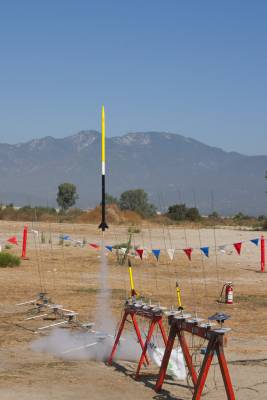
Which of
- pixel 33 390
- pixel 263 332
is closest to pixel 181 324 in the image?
pixel 33 390

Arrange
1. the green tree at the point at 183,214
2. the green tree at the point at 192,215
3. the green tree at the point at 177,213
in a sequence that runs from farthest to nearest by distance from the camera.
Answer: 1. the green tree at the point at 177,213
2. the green tree at the point at 183,214
3. the green tree at the point at 192,215

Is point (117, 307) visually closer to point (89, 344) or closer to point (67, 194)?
point (89, 344)

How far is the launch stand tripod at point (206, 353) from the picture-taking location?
992cm

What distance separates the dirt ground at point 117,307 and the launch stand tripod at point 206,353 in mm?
428

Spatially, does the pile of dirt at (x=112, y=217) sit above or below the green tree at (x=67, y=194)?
below

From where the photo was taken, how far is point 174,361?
39.7 ft

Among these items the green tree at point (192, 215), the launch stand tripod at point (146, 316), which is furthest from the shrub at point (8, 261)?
the green tree at point (192, 215)

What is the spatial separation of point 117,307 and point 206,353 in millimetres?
8359

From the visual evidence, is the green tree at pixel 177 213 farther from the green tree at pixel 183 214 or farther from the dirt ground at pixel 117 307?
the dirt ground at pixel 117 307

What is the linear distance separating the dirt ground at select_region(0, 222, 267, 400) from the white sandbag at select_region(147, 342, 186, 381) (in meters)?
0.18

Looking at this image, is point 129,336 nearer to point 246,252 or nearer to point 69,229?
point 246,252

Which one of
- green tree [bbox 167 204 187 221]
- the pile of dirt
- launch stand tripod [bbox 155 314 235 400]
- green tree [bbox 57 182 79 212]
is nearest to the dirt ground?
launch stand tripod [bbox 155 314 235 400]

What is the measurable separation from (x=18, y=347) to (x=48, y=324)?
2176 millimetres

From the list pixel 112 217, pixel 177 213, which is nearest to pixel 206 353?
pixel 112 217
